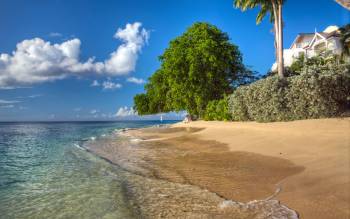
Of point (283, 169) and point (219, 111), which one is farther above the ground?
point (219, 111)

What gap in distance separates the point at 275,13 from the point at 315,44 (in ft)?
69.9

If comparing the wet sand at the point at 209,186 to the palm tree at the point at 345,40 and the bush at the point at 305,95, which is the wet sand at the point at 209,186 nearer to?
the bush at the point at 305,95

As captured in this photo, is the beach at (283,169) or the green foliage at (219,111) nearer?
the beach at (283,169)

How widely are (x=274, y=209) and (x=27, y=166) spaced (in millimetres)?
10264

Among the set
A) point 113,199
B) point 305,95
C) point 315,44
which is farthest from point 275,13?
point 113,199

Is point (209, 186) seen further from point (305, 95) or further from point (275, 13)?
point (275, 13)

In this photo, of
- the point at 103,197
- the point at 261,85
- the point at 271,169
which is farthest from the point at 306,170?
the point at 261,85

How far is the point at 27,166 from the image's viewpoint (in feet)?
39.4

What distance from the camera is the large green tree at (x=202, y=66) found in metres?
33.9

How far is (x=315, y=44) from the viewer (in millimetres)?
46125

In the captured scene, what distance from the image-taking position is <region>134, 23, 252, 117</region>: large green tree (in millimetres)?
33875

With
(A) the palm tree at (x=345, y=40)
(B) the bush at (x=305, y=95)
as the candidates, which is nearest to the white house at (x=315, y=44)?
(A) the palm tree at (x=345, y=40)

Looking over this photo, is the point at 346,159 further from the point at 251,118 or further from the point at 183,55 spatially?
the point at 183,55

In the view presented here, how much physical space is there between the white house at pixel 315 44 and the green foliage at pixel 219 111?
14.7m
